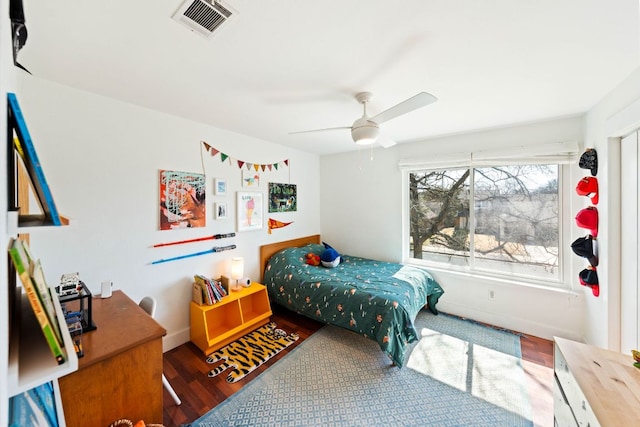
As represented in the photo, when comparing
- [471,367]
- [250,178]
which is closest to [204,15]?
[250,178]

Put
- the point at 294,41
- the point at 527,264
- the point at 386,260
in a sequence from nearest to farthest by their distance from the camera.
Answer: the point at 294,41 < the point at 527,264 < the point at 386,260

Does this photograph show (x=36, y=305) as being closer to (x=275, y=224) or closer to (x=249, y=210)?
Answer: (x=249, y=210)

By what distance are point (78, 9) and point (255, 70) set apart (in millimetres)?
846

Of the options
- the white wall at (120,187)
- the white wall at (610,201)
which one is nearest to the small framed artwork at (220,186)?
the white wall at (120,187)

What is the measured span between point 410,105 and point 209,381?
2.62 meters

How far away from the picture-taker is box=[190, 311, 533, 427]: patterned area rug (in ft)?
5.49

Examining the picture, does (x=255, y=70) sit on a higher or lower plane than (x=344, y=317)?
higher

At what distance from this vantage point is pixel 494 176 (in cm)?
298

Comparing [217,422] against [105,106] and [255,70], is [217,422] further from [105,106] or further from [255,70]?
[105,106]

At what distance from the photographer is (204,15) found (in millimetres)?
1171

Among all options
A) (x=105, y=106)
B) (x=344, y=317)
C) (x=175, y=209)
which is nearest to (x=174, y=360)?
(x=175, y=209)

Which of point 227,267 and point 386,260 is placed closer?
point 227,267

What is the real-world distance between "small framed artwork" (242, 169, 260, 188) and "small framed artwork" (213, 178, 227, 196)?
0.89 feet

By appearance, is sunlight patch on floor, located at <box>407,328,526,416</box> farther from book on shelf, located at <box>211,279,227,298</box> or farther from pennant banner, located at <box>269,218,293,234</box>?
pennant banner, located at <box>269,218,293,234</box>
